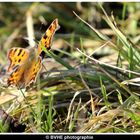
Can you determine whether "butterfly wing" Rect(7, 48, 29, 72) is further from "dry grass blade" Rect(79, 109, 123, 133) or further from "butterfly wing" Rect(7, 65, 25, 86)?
"dry grass blade" Rect(79, 109, 123, 133)

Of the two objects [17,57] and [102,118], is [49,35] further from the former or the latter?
[102,118]

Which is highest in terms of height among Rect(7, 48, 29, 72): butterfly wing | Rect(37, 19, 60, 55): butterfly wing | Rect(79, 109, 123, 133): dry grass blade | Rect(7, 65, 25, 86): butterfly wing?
Rect(37, 19, 60, 55): butterfly wing

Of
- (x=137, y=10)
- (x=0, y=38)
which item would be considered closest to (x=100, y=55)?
(x=137, y=10)

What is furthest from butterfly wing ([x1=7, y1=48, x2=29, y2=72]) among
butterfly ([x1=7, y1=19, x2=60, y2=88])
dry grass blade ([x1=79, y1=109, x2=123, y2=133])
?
dry grass blade ([x1=79, y1=109, x2=123, y2=133])

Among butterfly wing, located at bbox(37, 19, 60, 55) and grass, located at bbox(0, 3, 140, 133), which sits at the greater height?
butterfly wing, located at bbox(37, 19, 60, 55)

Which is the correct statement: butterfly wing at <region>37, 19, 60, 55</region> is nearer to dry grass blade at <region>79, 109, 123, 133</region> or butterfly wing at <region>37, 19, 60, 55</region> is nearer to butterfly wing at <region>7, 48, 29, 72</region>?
butterfly wing at <region>7, 48, 29, 72</region>

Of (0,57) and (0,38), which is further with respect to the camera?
(0,38)

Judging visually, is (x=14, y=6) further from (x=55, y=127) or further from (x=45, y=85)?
(x=55, y=127)

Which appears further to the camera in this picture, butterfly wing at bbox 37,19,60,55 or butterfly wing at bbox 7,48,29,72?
butterfly wing at bbox 7,48,29,72
